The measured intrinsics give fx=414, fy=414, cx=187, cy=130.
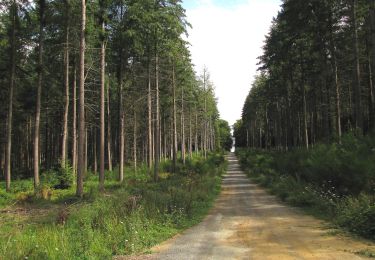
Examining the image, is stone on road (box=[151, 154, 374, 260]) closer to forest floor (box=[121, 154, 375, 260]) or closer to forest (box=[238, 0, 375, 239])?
forest floor (box=[121, 154, 375, 260])

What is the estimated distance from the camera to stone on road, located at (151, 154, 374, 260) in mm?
8391

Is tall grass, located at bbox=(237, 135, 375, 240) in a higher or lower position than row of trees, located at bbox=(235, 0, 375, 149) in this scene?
lower

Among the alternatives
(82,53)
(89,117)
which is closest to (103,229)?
(82,53)

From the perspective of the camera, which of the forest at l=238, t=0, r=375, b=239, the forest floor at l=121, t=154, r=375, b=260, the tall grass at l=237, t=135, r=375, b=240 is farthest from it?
the forest at l=238, t=0, r=375, b=239

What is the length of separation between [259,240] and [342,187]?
6.95 m

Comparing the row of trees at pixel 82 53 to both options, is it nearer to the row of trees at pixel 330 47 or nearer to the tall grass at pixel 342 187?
the row of trees at pixel 330 47

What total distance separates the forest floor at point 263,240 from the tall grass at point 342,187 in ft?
2.09

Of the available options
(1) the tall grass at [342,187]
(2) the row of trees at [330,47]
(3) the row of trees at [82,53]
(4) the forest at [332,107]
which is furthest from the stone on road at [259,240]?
(3) the row of trees at [82,53]

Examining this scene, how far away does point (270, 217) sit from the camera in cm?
1364

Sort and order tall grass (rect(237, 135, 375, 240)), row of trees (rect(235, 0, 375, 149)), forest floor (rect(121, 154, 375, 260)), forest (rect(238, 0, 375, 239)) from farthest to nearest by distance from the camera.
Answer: row of trees (rect(235, 0, 375, 149))
forest (rect(238, 0, 375, 239))
tall grass (rect(237, 135, 375, 240))
forest floor (rect(121, 154, 375, 260))

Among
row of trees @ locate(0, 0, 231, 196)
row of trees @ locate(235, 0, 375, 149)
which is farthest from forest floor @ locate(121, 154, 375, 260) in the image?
row of trees @ locate(0, 0, 231, 196)

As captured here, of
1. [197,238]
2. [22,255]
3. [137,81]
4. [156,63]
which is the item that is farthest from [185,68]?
[22,255]

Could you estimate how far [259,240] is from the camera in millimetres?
9867

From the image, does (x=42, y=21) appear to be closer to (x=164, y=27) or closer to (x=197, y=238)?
(x=164, y=27)
